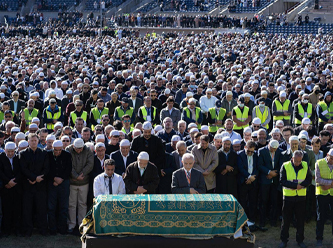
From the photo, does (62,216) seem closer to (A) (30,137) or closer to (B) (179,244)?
(A) (30,137)

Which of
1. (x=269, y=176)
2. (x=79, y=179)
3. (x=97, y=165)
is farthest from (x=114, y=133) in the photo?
(x=269, y=176)

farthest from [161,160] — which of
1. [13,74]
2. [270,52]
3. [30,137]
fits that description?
[270,52]

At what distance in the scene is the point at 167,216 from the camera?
725 cm

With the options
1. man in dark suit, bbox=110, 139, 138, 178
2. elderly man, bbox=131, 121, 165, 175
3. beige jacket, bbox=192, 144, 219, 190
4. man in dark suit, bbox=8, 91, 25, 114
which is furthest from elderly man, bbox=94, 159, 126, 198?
man in dark suit, bbox=8, 91, 25, 114

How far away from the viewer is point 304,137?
10227mm

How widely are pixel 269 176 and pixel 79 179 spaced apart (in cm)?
327

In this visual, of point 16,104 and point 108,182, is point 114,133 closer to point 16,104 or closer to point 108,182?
point 108,182

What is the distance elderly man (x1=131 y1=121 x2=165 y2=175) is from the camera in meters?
10.2

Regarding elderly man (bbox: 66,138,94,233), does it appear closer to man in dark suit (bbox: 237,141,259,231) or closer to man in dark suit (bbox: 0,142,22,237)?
man in dark suit (bbox: 0,142,22,237)

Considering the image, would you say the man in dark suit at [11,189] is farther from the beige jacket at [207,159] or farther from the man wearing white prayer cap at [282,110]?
the man wearing white prayer cap at [282,110]

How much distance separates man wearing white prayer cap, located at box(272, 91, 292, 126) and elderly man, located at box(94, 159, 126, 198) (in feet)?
21.4

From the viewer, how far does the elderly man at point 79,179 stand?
31.8 ft

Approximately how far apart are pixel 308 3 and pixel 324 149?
40.7m

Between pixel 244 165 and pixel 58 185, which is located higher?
pixel 244 165
